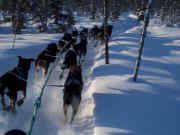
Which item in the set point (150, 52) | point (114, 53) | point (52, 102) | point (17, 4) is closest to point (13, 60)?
point (52, 102)

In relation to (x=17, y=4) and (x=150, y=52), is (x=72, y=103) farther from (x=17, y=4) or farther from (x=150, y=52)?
(x=17, y=4)

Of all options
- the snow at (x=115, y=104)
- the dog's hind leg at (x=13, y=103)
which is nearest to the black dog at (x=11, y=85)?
the dog's hind leg at (x=13, y=103)

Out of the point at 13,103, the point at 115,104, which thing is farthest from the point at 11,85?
the point at 115,104

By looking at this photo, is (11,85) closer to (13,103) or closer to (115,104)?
(13,103)

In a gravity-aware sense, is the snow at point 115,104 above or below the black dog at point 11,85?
below

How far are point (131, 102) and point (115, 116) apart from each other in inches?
30.5

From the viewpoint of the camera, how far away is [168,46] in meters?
10.1

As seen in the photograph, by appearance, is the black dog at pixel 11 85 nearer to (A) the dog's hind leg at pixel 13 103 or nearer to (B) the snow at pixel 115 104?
(A) the dog's hind leg at pixel 13 103

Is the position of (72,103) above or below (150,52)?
below

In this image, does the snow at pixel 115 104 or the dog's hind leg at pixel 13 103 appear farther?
the dog's hind leg at pixel 13 103

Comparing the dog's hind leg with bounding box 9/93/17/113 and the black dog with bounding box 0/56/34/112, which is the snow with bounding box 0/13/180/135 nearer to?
the dog's hind leg with bounding box 9/93/17/113

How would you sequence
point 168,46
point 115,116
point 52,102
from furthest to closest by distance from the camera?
point 168,46, point 52,102, point 115,116

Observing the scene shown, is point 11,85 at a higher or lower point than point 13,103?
higher

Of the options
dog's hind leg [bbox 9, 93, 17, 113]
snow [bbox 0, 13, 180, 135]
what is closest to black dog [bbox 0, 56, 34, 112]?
dog's hind leg [bbox 9, 93, 17, 113]
